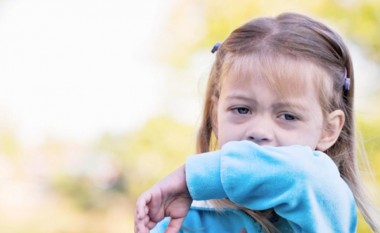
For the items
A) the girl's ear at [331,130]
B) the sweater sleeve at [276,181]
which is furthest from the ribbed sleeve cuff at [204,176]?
the girl's ear at [331,130]

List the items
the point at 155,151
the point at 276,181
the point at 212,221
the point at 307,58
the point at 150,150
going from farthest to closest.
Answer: the point at 150,150
the point at 155,151
the point at 212,221
the point at 307,58
the point at 276,181

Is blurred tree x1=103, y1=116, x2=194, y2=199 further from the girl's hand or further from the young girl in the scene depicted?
the girl's hand

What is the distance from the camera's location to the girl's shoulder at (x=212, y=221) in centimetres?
218

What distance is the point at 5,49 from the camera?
8133 millimetres

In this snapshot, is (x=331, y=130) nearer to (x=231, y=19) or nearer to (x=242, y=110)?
(x=242, y=110)

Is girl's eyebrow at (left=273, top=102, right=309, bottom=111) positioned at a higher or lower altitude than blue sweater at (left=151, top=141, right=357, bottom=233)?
higher

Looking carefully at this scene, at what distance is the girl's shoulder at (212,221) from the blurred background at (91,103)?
13.0 ft

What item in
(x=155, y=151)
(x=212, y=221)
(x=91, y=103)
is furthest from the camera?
(x=91, y=103)

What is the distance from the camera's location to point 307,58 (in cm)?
212

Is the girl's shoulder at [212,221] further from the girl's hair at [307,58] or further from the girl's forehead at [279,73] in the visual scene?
the girl's forehead at [279,73]

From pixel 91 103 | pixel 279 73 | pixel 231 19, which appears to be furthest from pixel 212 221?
pixel 91 103

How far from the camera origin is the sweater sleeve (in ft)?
5.86

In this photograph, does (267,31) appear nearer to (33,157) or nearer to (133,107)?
(133,107)

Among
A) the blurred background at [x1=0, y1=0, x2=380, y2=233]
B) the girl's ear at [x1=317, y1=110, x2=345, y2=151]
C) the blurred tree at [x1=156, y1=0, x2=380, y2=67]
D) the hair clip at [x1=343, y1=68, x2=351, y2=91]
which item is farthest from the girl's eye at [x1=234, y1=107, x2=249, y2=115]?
the blurred background at [x1=0, y1=0, x2=380, y2=233]
